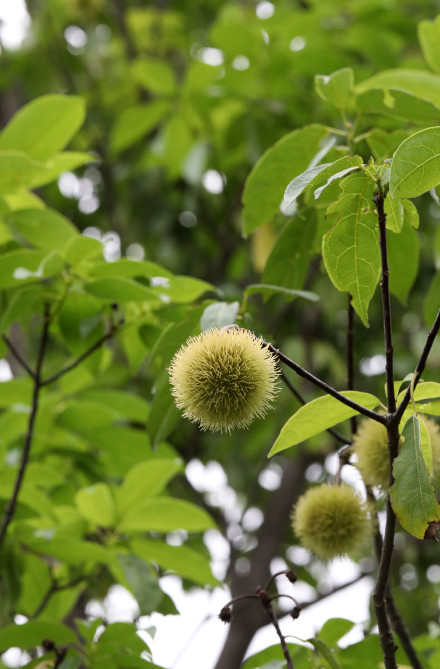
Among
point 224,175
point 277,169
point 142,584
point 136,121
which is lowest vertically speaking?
point 142,584

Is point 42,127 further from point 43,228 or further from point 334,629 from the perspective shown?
point 334,629

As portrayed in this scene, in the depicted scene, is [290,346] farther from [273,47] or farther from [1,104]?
[1,104]

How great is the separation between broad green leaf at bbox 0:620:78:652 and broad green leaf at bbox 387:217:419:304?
3.22 feet

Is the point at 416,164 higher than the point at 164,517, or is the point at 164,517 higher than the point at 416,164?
the point at 416,164

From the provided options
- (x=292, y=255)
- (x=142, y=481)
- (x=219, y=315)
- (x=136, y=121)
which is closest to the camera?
(x=219, y=315)

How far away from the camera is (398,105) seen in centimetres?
145

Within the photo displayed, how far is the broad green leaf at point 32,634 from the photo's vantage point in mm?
1450

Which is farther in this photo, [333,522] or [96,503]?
[96,503]

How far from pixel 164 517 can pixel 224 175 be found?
1833 millimetres

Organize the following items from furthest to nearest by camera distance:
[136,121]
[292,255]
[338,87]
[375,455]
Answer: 1. [136,121]
2. [292,255]
3. [338,87]
4. [375,455]

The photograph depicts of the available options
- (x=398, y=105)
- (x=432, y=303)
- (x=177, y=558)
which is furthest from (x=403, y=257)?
(x=177, y=558)

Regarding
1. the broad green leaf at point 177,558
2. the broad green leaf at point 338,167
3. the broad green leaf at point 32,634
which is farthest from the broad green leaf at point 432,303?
the broad green leaf at point 32,634

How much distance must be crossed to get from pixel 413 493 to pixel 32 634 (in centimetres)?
92

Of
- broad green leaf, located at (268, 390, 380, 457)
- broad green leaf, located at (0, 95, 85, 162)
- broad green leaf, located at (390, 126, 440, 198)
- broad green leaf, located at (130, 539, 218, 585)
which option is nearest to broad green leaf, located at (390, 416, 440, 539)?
broad green leaf, located at (268, 390, 380, 457)
